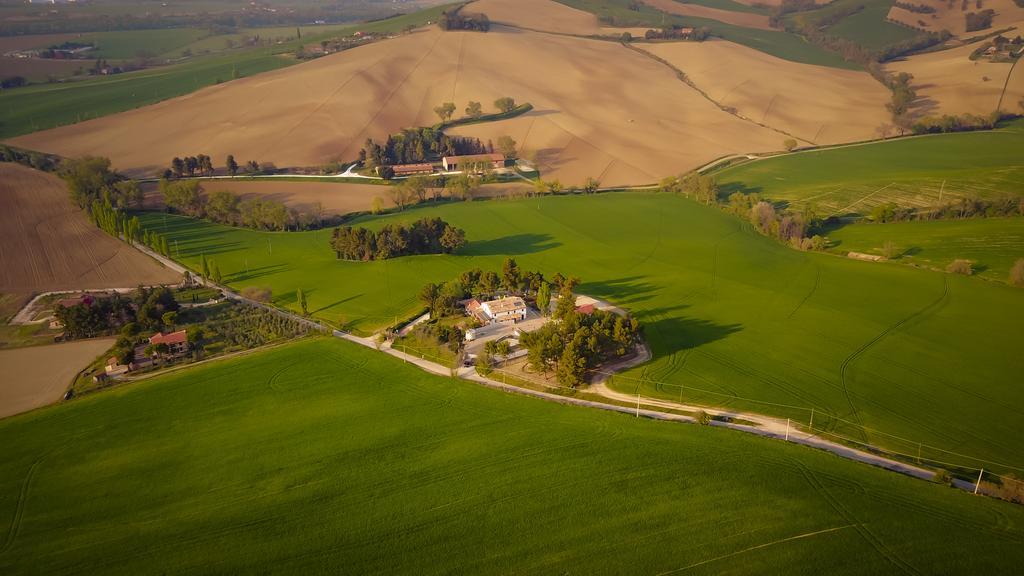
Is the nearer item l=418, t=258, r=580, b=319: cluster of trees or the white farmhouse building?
the white farmhouse building

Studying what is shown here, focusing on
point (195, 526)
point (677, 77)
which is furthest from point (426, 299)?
point (677, 77)

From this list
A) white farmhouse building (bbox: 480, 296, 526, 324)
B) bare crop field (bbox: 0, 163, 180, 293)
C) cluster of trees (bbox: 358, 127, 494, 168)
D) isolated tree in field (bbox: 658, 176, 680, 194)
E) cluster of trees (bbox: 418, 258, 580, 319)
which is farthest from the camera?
cluster of trees (bbox: 358, 127, 494, 168)

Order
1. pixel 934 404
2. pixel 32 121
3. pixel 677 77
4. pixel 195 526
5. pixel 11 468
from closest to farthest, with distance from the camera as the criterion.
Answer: pixel 195 526
pixel 11 468
pixel 934 404
pixel 32 121
pixel 677 77

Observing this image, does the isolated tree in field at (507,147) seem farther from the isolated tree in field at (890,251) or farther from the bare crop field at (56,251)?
the isolated tree in field at (890,251)

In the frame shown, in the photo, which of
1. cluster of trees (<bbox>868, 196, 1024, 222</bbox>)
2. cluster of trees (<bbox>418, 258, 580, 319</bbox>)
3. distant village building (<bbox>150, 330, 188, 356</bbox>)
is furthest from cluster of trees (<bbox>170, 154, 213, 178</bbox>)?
cluster of trees (<bbox>868, 196, 1024, 222</bbox>)

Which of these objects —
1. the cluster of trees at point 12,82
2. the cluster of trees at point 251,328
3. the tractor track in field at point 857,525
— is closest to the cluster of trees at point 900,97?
the tractor track in field at point 857,525

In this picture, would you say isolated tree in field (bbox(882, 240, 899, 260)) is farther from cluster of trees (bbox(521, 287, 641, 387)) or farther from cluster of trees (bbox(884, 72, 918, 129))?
cluster of trees (bbox(884, 72, 918, 129))

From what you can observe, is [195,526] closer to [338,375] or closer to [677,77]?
[338,375]
